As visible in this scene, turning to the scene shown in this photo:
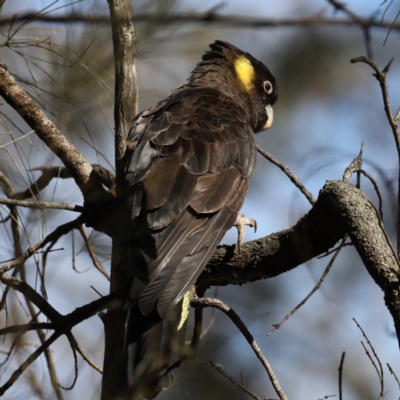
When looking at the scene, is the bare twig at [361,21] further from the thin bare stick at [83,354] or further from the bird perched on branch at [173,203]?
the thin bare stick at [83,354]

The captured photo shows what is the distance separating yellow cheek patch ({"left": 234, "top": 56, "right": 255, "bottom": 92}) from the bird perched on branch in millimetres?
451

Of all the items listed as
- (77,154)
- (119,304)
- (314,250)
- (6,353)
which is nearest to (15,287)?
(6,353)

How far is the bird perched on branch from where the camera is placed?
260 cm

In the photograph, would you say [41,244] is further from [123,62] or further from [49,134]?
[123,62]

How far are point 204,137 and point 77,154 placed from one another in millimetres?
792

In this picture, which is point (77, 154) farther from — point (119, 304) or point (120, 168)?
point (119, 304)

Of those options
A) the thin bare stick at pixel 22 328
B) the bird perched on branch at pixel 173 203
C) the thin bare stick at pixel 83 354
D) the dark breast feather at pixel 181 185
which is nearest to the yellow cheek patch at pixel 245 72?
the bird perched on branch at pixel 173 203

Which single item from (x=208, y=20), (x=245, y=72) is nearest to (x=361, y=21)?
(x=208, y=20)

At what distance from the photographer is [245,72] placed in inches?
192

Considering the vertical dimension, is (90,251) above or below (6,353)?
above

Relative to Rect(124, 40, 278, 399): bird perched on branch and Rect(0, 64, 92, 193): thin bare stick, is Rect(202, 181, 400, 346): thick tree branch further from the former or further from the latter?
Rect(0, 64, 92, 193): thin bare stick

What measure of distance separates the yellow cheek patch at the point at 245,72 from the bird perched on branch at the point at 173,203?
1.48 ft

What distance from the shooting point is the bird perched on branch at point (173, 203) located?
260cm

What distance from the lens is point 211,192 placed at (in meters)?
3.24
